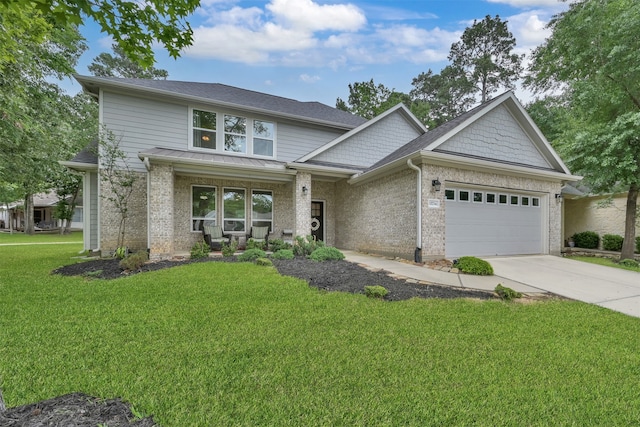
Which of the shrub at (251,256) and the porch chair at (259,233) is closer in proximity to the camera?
the shrub at (251,256)

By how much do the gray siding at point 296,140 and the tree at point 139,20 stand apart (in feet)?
26.7

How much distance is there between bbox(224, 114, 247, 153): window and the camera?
11102 millimetres

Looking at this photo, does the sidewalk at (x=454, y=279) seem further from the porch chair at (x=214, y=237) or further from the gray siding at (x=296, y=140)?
the gray siding at (x=296, y=140)

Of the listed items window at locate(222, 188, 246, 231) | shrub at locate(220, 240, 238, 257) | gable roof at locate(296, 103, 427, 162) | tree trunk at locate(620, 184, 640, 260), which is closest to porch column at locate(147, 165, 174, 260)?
shrub at locate(220, 240, 238, 257)

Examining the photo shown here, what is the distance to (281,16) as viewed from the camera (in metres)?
9.57

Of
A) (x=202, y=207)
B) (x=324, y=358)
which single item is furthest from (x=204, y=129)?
(x=324, y=358)

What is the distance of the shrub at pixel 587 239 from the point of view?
13.0 m

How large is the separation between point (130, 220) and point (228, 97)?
19.5ft

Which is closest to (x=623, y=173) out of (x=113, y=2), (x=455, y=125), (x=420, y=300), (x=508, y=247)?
(x=508, y=247)

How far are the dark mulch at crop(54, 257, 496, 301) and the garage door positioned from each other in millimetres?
3403

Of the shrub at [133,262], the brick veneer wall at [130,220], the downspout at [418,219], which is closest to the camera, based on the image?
the shrub at [133,262]

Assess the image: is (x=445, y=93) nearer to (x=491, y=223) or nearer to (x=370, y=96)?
(x=370, y=96)

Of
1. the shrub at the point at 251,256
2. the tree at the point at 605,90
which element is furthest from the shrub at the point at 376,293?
the tree at the point at 605,90

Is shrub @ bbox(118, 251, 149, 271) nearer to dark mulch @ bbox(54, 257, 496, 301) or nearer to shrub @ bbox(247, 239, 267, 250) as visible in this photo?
dark mulch @ bbox(54, 257, 496, 301)
